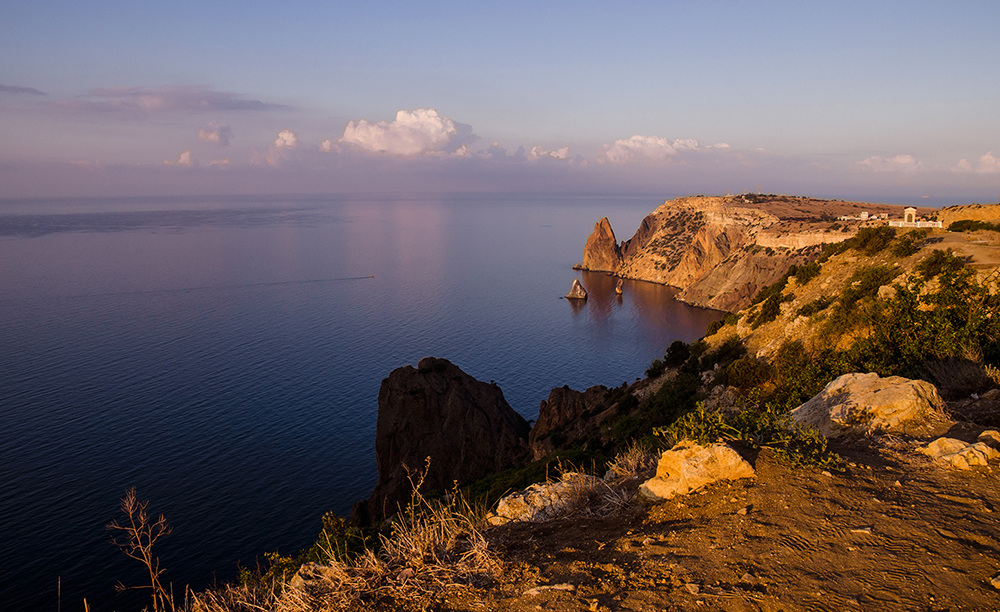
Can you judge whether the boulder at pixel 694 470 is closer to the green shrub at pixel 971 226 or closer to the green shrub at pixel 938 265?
the green shrub at pixel 938 265

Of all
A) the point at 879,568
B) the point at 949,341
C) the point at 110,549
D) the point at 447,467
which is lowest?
the point at 110,549

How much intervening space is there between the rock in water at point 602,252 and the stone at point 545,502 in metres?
162

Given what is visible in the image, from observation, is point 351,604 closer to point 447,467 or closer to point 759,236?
point 447,467

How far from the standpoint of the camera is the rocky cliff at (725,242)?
114375 mm

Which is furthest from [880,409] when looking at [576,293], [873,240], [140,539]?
[576,293]

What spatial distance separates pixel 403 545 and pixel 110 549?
137 feet

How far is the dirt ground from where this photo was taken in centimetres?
547

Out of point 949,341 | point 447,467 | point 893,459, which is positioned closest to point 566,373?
point 447,467

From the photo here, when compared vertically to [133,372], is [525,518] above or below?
above

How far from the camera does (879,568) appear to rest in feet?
19.0

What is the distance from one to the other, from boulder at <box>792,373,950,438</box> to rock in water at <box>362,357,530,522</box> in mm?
32866

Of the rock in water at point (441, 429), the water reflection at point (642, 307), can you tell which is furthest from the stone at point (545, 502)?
the water reflection at point (642, 307)

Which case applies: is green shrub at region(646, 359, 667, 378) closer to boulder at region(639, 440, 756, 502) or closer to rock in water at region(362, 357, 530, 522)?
rock in water at region(362, 357, 530, 522)

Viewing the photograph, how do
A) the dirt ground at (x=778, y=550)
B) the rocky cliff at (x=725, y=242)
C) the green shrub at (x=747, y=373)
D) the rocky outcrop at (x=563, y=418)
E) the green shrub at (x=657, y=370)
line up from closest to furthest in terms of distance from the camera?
the dirt ground at (x=778, y=550), the green shrub at (x=747, y=373), the green shrub at (x=657, y=370), the rocky outcrop at (x=563, y=418), the rocky cliff at (x=725, y=242)
